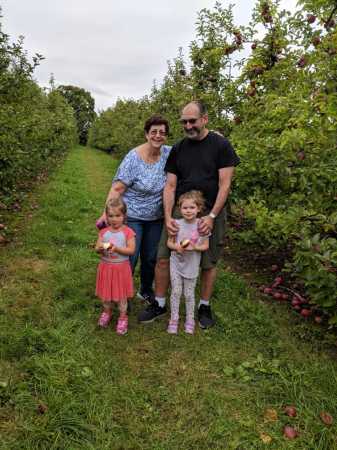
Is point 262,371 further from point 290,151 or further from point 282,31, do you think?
point 282,31

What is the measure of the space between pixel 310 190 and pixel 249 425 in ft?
7.58

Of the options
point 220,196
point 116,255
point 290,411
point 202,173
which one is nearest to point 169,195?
point 202,173

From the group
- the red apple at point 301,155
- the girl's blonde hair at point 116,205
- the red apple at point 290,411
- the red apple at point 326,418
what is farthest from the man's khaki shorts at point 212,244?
the red apple at point 326,418

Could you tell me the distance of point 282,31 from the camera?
5.46m

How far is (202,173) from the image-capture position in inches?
129

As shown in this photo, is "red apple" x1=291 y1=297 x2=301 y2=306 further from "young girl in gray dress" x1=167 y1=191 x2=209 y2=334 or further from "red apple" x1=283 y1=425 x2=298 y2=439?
"red apple" x1=283 y1=425 x2=298 y2=439

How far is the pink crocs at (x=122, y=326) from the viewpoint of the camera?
11.5 ft

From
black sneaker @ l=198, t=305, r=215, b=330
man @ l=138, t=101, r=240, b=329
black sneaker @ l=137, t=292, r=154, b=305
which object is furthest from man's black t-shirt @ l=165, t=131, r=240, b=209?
black sneaker @ l=137, t=292, r=154, b=305

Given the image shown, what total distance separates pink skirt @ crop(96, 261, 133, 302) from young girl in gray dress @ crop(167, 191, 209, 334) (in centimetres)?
47

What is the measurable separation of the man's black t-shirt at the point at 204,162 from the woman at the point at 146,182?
0.23 metres

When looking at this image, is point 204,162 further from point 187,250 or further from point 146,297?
point 146,297

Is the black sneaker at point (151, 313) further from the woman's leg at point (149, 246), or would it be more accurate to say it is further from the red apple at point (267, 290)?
the red apple at point (267, 290)

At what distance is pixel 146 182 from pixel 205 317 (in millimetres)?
1523

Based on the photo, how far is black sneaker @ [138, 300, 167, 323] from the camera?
3.75 meters
